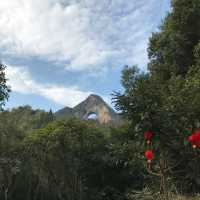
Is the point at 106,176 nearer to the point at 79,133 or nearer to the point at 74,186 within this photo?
the point at 74,186

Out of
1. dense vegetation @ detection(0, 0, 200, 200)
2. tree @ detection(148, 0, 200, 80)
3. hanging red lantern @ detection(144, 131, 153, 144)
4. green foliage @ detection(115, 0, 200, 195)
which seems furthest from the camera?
tree @ detection(148, 0, 200, 80)

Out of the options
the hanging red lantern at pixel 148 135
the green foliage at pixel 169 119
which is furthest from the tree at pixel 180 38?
the hanging red lantern at pixel 148 135

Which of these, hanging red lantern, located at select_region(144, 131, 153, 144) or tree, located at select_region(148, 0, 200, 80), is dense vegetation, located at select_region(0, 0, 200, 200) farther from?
hanging red lantern, located at select_region(144, 131, 153, 144)

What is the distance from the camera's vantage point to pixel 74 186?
869cm

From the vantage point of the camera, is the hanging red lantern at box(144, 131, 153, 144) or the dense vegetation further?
the dense vegetation

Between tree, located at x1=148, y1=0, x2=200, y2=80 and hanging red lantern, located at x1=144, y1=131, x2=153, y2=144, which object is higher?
tree, located at x1=148, y1=0, x2=200, y2=80

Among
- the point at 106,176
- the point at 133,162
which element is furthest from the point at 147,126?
the point at 106,176

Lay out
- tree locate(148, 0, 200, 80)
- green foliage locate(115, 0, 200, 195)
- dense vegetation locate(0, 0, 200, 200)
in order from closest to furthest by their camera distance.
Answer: green foliage locate(115, 0, 200, 195) → dense vegetation locate(0, 0, 200, 200) → tree locate(148, 0, 200, 80)

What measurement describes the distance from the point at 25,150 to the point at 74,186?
1.53m

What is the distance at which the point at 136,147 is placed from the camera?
26.2 ft

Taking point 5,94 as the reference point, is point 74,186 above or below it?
below

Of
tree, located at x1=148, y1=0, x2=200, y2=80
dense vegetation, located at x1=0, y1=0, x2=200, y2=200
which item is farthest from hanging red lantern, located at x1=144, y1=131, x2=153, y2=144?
tree, located at x1=148, y1=0, x2=200, y2=80

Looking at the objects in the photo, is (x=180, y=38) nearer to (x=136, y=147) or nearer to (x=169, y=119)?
(x=136, y=147)

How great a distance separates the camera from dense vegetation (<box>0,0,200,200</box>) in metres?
6.21
